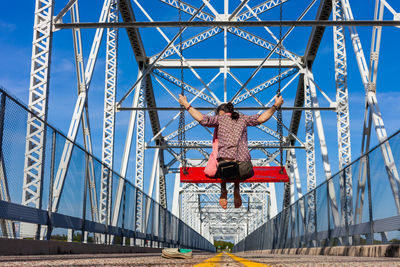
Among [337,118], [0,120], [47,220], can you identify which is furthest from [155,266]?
[337,118]

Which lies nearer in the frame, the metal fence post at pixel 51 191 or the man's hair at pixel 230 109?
Answer: the man's hair at pixel 230 109

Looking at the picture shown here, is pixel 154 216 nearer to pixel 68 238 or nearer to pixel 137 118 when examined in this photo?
pixel 137 118

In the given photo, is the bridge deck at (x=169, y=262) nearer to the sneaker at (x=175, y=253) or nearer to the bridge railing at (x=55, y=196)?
the sneaker at (x=175, y=253)

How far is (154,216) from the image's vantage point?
77.2 feet

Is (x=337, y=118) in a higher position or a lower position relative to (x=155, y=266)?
higher

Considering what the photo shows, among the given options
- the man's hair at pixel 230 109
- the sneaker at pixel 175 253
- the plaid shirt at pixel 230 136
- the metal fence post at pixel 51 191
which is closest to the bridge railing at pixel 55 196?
the metal fence post at pixel 51 191

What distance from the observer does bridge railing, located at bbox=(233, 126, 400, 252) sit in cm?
918

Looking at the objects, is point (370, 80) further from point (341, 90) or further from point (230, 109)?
point (230, 109)

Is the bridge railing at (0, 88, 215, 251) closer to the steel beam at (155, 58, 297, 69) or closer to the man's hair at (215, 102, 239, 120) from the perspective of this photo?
the man's hair at (215, 102, 239, 120)

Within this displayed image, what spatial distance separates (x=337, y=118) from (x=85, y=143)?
11.3 m

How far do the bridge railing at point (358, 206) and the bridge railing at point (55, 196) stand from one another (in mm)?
5544

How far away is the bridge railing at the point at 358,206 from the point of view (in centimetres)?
918

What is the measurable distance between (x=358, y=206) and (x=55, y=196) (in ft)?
19.5

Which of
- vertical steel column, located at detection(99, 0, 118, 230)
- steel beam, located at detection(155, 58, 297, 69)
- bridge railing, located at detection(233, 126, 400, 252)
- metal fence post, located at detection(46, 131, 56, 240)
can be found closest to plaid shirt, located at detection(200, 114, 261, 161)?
bridge railing, located at detection(233, 126, 400, 252)
